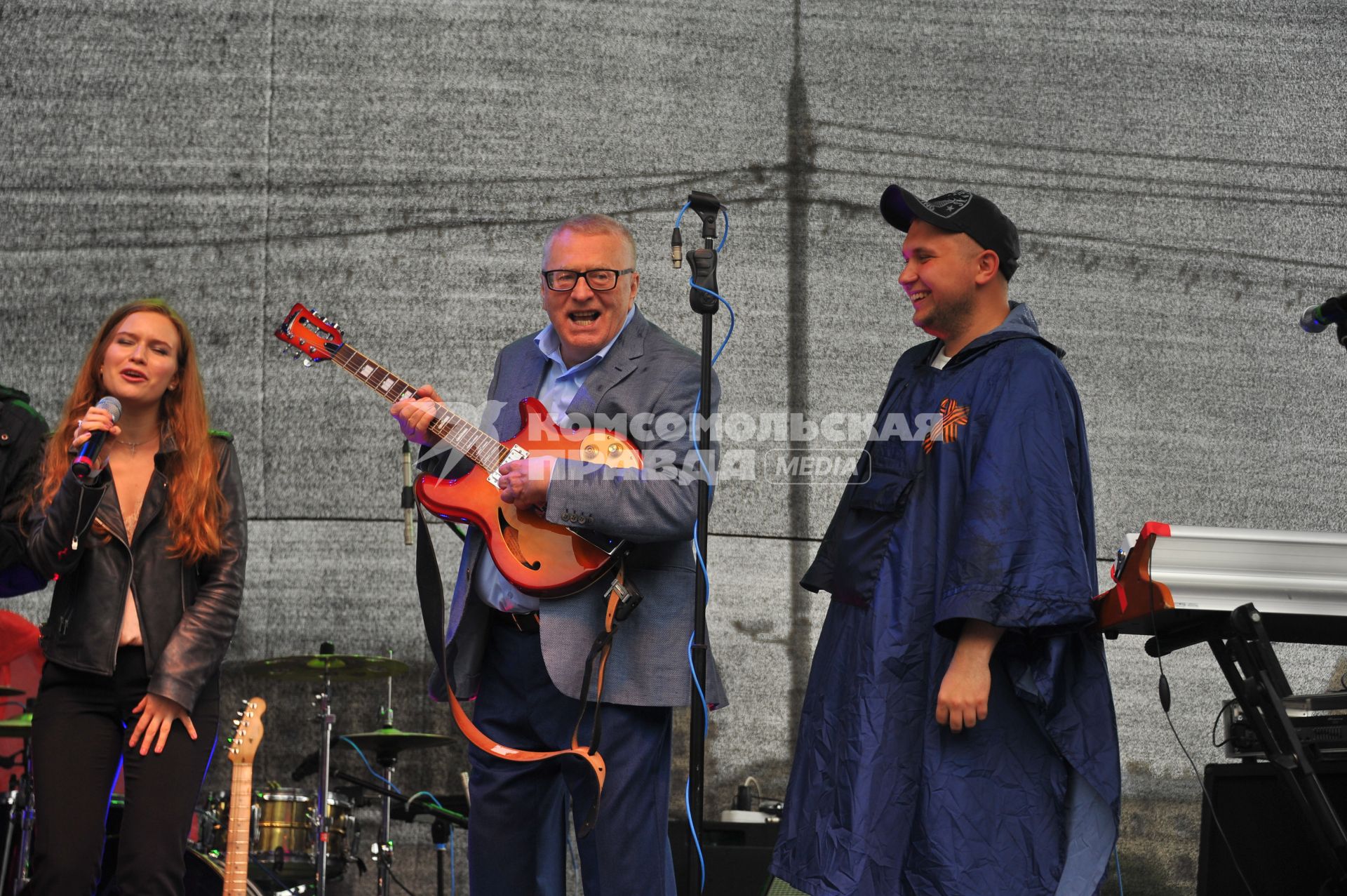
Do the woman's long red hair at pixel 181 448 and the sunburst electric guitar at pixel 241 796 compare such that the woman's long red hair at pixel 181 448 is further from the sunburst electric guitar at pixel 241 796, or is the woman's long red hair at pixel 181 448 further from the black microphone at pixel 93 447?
the sunburst electric guitar at pixel 241 796

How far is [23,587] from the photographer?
3.36 meters

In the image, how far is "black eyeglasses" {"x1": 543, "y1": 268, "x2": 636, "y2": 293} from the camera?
2957 millimetres

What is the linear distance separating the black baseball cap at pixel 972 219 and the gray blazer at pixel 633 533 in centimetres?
61

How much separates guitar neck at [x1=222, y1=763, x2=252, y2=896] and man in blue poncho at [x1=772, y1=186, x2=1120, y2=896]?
1726 mm

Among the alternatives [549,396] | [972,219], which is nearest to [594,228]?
[549,396]

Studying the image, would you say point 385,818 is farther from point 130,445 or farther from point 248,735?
point 130,445

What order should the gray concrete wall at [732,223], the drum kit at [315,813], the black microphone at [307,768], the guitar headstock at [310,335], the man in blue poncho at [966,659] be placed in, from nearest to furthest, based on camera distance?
the man in blue poncho at [966,659] → the guitar headstock at [310,335] → the drum kit at [315,813] → the black microphone at [307,768] → the gray concrete wall at [732,223]

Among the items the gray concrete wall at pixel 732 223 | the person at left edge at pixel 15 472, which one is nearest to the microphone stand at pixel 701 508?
the person at left edge at pixel 15 472

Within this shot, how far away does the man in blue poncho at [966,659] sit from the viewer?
7.70 ft

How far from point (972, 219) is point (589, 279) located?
867 mm

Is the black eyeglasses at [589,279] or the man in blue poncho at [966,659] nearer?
the man in blue poncho at [966,659]

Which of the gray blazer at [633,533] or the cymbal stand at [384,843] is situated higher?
the gray blazer at [633,533]

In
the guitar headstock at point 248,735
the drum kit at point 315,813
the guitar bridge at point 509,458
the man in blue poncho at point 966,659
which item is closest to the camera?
the man in blue poncho at point 966,659

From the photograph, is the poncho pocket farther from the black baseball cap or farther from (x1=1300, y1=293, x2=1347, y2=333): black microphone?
(x1=1300, y1=293, x2=1347, y2=333): black microphone
